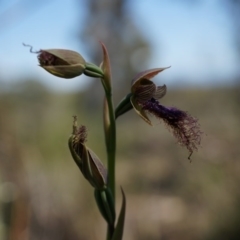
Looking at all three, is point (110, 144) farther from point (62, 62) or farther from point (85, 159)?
point (62, 62)

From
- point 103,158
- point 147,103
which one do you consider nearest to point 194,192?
point 103,158

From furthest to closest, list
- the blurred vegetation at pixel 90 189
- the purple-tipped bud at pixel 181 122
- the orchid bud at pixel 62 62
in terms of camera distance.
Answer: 1. the blurred vegetation at pixel 90 189
2. the purple-tipped bud at pixel 181 122
3. the orchid bud at pixel 62 62

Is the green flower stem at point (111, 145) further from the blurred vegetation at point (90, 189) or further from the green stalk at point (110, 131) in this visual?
the blurred vegetation at point (90, 189)

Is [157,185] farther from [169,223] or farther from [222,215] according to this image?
[222,215]

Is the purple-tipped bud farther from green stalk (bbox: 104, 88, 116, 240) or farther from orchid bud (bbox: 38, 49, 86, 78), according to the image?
orchid bud (bbox: 38, 49, 86, 78)

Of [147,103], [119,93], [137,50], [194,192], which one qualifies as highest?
[137,50]

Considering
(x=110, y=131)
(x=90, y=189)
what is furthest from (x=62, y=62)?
(x=90, y=189)

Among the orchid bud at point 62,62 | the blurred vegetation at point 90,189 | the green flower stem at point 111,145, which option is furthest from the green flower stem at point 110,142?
the blurred vegetation at point 90,189
